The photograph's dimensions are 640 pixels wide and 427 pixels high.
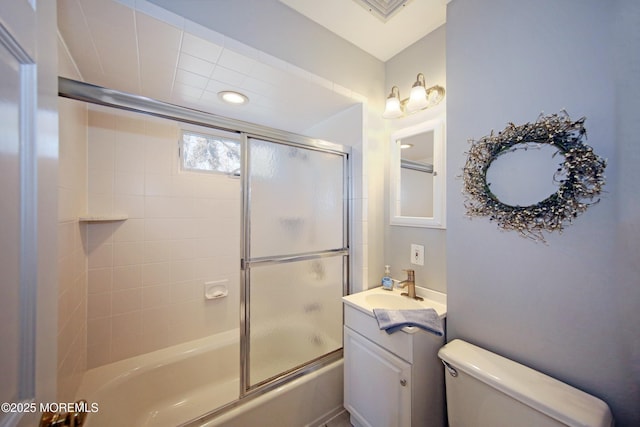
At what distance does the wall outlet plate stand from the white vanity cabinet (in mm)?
497

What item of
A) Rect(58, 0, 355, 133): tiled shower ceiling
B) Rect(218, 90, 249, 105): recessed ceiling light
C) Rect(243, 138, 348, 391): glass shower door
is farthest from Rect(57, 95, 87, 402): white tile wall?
Rect(243, 138, 348, 391): glass shower door

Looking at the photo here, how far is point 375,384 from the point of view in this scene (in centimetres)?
124

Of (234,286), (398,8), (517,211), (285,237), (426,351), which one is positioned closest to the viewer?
(517,211)

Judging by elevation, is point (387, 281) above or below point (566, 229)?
below

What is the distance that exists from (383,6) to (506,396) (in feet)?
6.67

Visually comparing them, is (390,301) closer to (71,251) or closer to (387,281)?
(387,281)

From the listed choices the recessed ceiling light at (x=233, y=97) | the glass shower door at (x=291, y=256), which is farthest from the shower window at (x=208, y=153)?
the glass shower door at (x=291, y=256)

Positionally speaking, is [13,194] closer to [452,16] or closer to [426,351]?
[426,351]

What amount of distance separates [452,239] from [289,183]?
A: 100 cm

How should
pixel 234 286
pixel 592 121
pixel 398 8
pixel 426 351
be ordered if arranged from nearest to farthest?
pixel 592 121 < pixel 426 351 < pixel 398 8 < pixel 234 286

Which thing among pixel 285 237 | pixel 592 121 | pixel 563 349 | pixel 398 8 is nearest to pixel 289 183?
pixel 285 237

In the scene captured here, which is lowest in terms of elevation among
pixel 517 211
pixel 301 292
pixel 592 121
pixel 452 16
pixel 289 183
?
pixel 301 292

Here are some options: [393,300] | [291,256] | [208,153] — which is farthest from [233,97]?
[393,300]

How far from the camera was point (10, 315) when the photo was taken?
0.39 m
